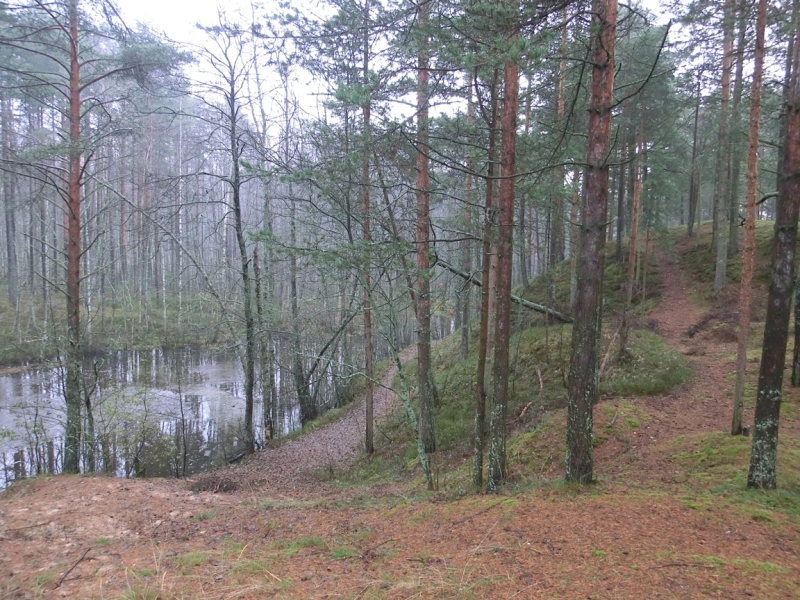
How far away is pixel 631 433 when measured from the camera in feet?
27.5

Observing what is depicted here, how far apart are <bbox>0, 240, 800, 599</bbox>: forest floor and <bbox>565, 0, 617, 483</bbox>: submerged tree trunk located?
1.28 m

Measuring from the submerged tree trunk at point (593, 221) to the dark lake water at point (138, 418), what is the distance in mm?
9897

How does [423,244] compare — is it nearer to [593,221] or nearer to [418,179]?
[418,179]

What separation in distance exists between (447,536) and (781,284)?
15.2ft

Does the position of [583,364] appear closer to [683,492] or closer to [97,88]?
[683,492]

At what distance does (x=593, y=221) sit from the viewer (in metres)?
5.15

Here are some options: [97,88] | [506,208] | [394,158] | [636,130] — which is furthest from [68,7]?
[97,88]

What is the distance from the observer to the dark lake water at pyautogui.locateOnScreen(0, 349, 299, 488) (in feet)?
37.7

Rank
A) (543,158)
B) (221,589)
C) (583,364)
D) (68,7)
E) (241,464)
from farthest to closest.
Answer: (241,464) → (68,7) → (543,158) → (583,364) → (221,589)

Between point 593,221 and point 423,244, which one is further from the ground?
point 593,221

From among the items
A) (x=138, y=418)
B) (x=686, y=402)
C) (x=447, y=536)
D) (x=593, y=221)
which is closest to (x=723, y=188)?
(x=686, y=402)

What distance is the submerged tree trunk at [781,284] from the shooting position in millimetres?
4750

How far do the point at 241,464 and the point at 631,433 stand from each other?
32.6 feet

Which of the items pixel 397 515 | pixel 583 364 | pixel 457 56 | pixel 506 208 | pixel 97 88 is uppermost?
pixel 97 88
